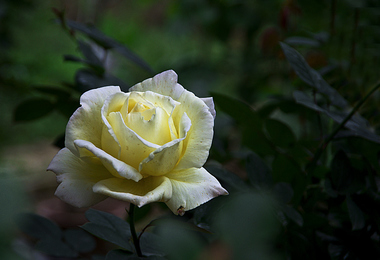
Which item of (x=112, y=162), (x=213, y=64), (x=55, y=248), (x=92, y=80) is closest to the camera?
(x=112, y=162)

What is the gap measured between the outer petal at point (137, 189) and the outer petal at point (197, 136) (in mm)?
25

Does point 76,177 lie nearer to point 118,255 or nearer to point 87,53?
point 118,255

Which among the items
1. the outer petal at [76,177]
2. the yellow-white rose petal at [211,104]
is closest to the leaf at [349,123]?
the yellow-white rose petal at [211,104]

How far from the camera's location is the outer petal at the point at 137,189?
0.23 m

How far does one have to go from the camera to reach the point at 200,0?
1.12 m

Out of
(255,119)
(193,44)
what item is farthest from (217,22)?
(193,44)

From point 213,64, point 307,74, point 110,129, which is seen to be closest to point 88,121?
point 110,129

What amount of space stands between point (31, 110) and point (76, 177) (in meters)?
0.30

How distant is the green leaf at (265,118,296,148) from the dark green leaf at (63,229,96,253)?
0.28 m

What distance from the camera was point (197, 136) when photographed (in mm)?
267

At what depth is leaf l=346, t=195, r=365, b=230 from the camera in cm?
31

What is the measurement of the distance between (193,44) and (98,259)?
258cm

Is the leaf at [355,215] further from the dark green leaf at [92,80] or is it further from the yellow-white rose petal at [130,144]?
the dark green leaf at [92,80]

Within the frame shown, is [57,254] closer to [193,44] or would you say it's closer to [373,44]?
[373,44]
